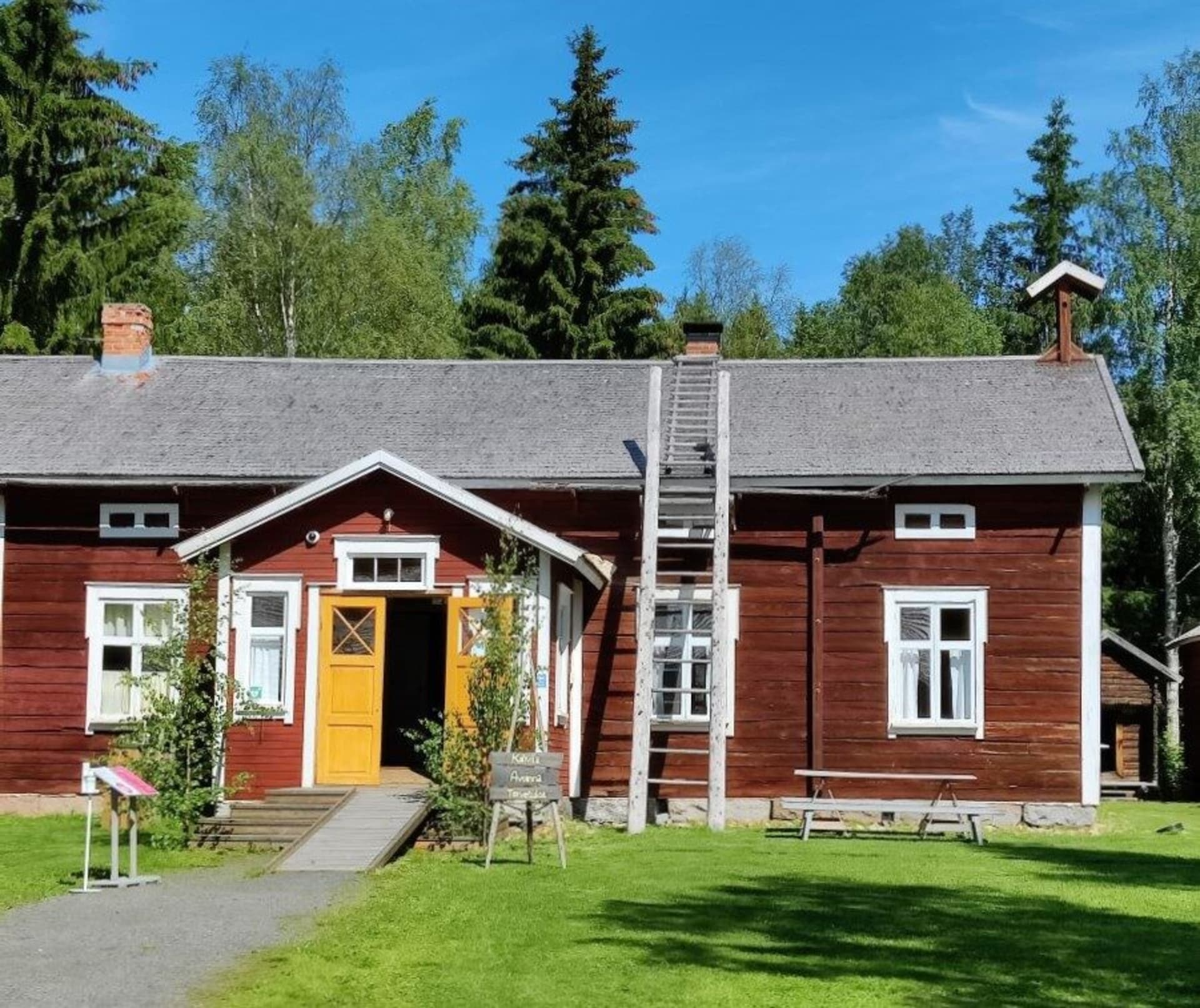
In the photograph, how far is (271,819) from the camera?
1875 cm

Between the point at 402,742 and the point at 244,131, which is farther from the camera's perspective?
the point at 244,131

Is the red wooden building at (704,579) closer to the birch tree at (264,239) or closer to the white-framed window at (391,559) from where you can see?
the white-framed window at (391,559)

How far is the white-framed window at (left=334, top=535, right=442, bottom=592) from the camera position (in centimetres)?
1991

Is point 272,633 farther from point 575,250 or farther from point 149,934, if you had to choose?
point 575,250

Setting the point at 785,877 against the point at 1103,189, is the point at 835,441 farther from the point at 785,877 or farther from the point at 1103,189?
the point at 1103,189

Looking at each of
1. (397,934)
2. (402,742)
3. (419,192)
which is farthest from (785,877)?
(419,192)

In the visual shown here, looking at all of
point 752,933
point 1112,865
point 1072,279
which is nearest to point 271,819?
point 752,933

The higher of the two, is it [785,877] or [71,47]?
[71,47]

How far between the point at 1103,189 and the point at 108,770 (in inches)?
1246

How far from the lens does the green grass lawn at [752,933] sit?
402 inches

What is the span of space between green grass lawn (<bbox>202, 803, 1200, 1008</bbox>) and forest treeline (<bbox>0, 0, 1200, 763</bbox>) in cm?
2212

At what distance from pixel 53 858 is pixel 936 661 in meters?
10.6

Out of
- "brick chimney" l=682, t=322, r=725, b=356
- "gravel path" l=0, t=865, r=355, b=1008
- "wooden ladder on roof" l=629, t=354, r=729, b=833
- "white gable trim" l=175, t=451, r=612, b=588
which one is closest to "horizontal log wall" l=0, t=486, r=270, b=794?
"white gable trim" l=175, t=451, r=612, b=588

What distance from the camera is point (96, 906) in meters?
13.7
